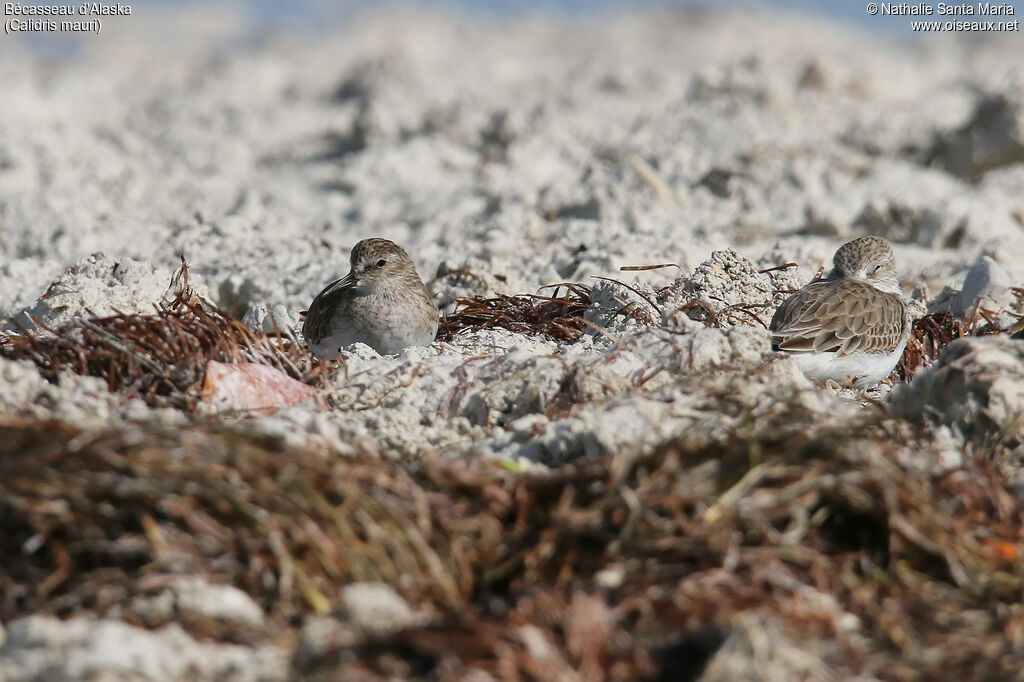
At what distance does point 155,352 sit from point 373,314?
158cm

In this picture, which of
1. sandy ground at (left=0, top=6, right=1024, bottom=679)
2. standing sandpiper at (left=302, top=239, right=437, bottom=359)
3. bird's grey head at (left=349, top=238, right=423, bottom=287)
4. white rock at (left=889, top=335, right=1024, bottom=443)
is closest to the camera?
white rock at (left=889, top=335, right=1024, bottom=443)

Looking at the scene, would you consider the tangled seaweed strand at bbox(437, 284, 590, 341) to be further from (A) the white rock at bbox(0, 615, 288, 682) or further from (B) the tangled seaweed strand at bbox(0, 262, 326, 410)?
(A) the white rock at bbox(0, 615, 288, 682)

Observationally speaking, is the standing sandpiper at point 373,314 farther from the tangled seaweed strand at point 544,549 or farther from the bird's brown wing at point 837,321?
the tangled seaweed strand at point 544,549

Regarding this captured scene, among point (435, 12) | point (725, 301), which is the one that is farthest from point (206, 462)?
point (435, 12)

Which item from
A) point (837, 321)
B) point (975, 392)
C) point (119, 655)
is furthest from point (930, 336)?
point (119, 655)

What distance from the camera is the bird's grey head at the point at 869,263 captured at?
23.2 ft

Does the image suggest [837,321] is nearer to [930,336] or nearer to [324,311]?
[930,336]

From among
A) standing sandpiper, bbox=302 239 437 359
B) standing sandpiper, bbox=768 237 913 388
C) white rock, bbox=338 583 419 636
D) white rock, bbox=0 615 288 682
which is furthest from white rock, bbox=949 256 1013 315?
white rock, bbox=0 615 288 682

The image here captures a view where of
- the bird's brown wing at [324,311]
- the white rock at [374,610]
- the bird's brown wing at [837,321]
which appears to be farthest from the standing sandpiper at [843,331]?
the white rock at [374,610]

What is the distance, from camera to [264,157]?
14.0 m

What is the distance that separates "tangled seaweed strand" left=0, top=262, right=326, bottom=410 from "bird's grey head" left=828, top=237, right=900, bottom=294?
336cm

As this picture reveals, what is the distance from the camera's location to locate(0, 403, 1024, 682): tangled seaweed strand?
2.95 metres

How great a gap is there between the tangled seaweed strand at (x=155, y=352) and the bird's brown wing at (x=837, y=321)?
2.43 metres

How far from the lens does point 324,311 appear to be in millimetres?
6402
